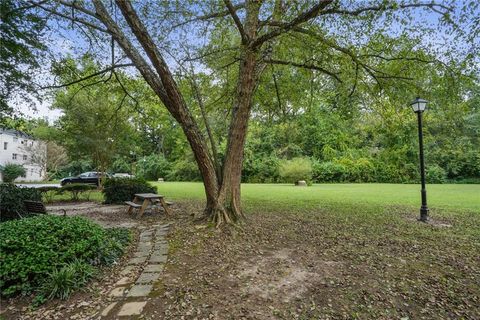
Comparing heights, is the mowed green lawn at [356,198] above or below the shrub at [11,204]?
below

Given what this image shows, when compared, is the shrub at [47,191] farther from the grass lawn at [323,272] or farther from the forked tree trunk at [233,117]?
the grass lawn at [323,272]

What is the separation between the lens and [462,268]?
149 inches

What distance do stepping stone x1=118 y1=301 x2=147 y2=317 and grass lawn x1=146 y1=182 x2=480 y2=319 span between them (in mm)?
142

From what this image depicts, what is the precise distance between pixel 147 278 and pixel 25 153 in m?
36.1

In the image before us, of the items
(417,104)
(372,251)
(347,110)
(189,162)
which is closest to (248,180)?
(189,162)

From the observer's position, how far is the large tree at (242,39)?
17.5 feet

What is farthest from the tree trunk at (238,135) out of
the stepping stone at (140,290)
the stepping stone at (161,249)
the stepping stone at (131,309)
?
the stepping stone at (131,309)

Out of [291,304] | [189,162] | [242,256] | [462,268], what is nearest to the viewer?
[291,304]

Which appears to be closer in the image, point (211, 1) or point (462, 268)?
point (462, 268)

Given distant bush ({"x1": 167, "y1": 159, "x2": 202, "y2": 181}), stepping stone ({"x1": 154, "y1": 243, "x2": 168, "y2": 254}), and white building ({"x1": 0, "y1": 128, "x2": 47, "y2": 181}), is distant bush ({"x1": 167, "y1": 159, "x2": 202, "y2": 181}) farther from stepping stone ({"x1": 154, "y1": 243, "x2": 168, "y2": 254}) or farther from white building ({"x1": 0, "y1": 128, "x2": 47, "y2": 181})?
stepping stone ({"x1": 154, "y1": 243, "x2": 168, "y2": 254})

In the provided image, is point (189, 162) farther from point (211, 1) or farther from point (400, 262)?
point (400, 262)

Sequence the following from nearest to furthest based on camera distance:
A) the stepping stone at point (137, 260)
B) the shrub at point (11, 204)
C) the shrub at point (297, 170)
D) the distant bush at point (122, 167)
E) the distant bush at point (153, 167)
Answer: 1. the stepping stone at point (137, 260)
2. the shrub at point (11, 204)
3. the shrub at point (297, 170)
4. the distant bush at point (153, 167)
5. the distant bush at point (122, 167)

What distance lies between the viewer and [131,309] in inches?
107

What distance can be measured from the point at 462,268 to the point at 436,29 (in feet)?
16.6
